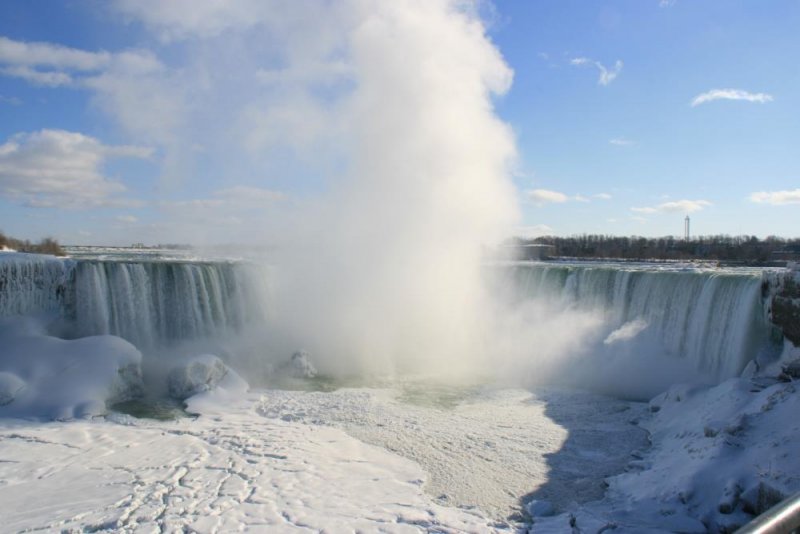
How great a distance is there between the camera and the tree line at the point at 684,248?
43.8 meters

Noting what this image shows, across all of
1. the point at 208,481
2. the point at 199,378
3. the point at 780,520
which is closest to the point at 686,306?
the point at 199,378

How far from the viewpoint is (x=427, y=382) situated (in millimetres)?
12609

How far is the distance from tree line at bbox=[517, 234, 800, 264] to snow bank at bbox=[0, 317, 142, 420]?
38.0m

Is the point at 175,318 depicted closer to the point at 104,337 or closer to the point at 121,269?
the point at 121,269

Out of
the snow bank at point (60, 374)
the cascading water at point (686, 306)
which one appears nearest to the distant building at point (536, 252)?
the cascading water at point (686, 306)

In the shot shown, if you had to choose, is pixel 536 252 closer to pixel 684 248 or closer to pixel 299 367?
pixel 684 248

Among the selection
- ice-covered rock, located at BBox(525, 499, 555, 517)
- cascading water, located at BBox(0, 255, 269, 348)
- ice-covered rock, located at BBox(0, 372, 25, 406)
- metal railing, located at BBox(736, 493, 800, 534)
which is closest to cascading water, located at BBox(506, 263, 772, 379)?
ice-covered rock, located at BBox(525, 499, 555, 517)

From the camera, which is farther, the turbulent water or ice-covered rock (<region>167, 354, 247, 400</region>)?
the turbulent water

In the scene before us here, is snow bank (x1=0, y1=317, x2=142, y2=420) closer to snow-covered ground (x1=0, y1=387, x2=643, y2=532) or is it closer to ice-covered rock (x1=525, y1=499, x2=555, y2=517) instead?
snow-covered ground (x1=0, y1=387, x2=643, y2=532)

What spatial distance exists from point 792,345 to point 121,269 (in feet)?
46.7

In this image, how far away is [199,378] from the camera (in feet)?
36.9

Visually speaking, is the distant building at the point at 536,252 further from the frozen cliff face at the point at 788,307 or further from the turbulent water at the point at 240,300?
the frozen cliff face at the point at 788,307

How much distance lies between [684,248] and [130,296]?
5265 centimetres

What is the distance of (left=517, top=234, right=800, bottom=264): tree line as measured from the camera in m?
43.8
